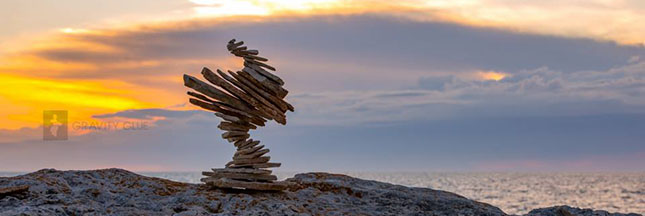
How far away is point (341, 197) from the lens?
12.6 meters

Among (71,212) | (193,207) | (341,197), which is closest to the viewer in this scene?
(71,212)

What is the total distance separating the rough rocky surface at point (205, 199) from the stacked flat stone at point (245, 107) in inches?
15.9

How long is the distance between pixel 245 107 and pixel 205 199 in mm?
2193

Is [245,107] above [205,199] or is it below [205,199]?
above

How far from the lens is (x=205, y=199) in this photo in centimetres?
1112

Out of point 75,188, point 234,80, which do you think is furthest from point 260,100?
point 75,188

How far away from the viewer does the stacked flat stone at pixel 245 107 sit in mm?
12359

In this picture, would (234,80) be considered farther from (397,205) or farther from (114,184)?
(397,205)

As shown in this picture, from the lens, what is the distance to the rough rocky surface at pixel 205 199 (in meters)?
10.4

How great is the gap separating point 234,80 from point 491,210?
5387mm

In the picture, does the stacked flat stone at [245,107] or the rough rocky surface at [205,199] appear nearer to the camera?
the rough rocky surface at [205,199]

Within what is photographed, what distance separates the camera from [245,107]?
498 inches

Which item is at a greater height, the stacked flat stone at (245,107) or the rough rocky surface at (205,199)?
the stacked flat stone at (245,107)

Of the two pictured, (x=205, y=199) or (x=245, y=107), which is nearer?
(x=205, y=199)
